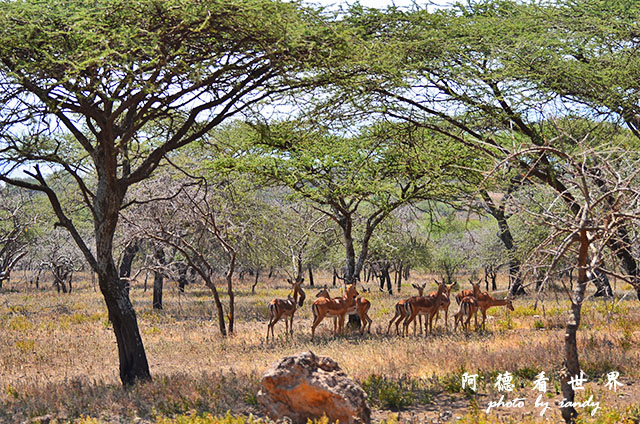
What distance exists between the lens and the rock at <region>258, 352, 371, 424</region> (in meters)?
7.23

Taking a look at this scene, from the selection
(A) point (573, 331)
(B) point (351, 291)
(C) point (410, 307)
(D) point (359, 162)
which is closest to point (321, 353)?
(B) point (351, 291)

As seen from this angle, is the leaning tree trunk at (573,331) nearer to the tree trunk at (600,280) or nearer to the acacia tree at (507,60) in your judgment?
the tree trunk at (600,280)

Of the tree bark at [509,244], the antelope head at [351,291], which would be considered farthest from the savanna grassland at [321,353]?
the tree bark at [509,244]

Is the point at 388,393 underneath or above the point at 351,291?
underneath

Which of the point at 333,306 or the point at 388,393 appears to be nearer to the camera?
the point at 388,393

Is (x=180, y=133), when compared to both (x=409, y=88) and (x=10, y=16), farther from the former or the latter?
(x=409, y=88)

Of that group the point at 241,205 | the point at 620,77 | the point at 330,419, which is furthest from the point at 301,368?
the point at 241,205

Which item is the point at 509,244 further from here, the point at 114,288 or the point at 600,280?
the point at 114,288

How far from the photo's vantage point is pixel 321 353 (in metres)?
13.4

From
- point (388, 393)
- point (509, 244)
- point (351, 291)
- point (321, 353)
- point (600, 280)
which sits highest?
point (509, 244)

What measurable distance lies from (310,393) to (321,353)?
6.15 m

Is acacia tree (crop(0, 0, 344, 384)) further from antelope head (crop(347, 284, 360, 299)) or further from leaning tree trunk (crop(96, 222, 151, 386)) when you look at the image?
antelope head (crop(347, 284, 360, 299))

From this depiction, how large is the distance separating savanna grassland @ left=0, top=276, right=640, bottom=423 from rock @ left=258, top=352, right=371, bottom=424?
0.54 metres

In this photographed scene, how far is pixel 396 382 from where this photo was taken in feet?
31.0
